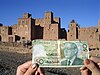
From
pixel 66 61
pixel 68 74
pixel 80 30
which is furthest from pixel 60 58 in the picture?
pixel 80 30

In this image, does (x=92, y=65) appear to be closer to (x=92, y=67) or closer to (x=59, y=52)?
(x=92, y=67)

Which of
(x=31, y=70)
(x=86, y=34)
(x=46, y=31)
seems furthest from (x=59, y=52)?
(x=46, y=31)

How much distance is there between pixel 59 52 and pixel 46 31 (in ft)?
173

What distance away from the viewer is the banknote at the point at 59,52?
3.08 meters

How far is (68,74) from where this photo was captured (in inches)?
733

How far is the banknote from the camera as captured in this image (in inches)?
121

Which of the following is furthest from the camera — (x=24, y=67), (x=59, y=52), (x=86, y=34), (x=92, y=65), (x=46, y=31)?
(x=46, y=31)

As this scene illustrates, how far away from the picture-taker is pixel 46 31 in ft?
184

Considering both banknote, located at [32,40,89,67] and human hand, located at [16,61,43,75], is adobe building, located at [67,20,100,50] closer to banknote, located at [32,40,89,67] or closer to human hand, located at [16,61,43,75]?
banknote, located at [32,40,89,67]

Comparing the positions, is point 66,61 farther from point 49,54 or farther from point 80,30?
point 80,30

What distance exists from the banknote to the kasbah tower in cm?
4863

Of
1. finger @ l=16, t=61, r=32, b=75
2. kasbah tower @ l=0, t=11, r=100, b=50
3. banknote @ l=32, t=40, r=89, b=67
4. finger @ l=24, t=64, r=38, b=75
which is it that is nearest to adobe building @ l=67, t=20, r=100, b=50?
kasbah tower @ l=0, t=11, r=100, b=50

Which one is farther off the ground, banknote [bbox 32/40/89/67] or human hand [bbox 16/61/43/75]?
banknote [bbox 32/40/89/67]

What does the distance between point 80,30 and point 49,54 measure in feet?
166
